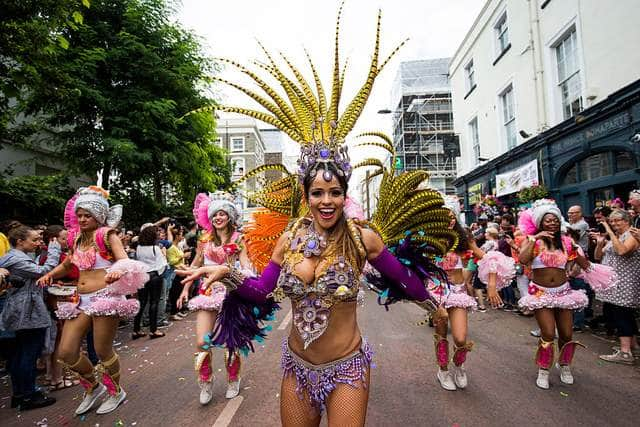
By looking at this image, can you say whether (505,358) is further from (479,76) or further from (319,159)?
(479,76)

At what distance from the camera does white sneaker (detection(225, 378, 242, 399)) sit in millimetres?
3955

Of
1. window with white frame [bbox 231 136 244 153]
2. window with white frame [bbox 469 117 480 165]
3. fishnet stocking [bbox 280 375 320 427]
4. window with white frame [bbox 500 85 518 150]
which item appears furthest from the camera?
window with white frame [bbox 231 136 244 153]

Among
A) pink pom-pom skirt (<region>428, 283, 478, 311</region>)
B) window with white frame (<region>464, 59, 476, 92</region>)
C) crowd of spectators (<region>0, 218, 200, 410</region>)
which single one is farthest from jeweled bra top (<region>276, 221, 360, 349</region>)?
window with white frame (<region>464, 59, 476, 92</region>)

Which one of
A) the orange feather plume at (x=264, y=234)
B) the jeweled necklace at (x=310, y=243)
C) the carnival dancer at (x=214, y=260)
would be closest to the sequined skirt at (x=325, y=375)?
the jeweled necklace at (x=310, y=243)

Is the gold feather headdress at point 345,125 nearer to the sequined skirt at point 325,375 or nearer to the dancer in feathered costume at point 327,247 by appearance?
the dancer in feathered costume at point 327,247

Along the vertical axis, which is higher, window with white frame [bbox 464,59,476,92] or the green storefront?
window with white frame [bbox 464,59,476,92]

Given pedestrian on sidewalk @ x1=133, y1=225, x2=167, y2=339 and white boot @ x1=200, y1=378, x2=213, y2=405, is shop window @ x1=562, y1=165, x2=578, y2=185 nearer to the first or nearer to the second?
pedestrian on sidewalk @ x1=133, y1=225, x2=167, y2=339

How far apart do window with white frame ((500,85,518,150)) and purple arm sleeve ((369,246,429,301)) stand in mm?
14471

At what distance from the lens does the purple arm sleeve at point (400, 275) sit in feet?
7.48

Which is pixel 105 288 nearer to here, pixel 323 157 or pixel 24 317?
pixel 24 317

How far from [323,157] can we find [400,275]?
0.88m

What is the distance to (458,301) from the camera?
4.09 meters

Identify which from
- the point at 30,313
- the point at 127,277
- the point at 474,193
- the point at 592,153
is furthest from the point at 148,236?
the point at 474,193

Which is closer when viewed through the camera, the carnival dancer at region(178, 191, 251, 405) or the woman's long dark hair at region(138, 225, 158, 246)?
the carnival dancer at region(178, 191, 251, 405)
